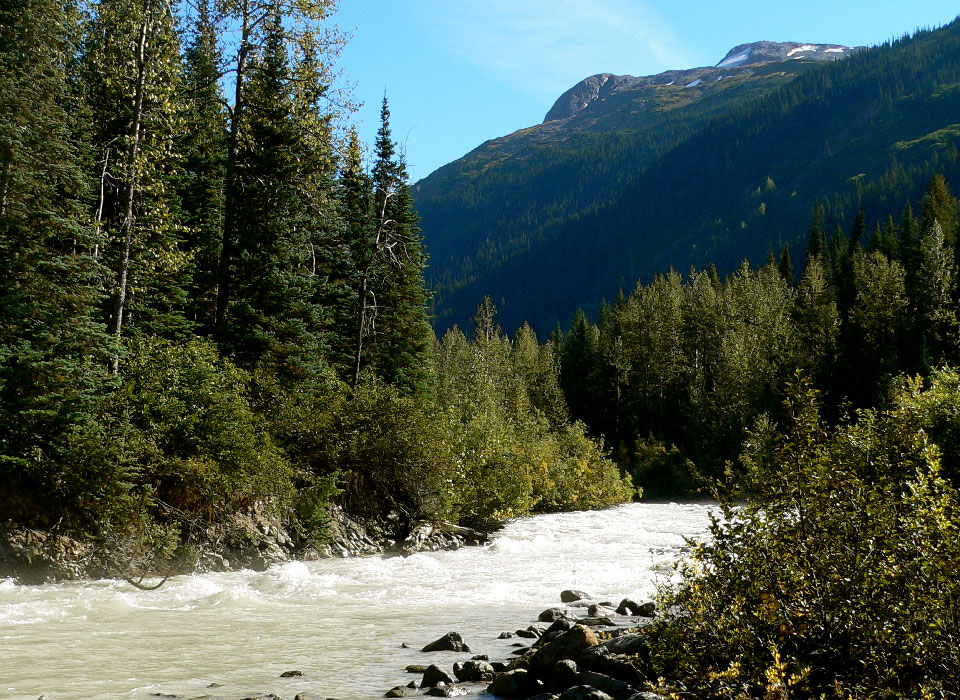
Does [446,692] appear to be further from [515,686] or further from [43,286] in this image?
[43,286]

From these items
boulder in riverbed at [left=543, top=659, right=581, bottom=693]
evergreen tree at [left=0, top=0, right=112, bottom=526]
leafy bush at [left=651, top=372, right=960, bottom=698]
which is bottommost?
boulder in riverbed at [left=543, top=659, right=581, bottom=693]

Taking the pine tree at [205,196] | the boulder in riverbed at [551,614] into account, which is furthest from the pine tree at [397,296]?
the boulder in riverbed at [551,614]

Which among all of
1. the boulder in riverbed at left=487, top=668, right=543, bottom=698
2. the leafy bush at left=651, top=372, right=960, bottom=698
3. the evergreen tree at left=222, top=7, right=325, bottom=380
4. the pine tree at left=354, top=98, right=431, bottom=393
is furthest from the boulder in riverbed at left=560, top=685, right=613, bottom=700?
the pine tree at left=354, top=98, right=431, bottom=393

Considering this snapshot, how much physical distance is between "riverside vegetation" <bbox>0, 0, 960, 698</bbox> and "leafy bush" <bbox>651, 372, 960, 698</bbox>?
1.0 inches

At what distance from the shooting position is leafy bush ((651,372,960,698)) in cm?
491

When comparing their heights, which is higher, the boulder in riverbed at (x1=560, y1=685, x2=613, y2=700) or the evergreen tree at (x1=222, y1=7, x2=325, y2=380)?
the evergreen tree at (x1=222, y1=7, x2=325, y2=380)

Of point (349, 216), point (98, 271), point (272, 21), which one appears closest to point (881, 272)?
point (349, 216)

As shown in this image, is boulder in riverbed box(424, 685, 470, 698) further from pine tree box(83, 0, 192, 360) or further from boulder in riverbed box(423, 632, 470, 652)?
pine tree box(83, 0, 192, 360)

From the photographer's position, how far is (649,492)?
59594 millimetres

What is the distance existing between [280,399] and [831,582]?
61.9 ft

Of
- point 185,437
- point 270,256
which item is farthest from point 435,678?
point 270,256

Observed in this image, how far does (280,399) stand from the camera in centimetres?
2197

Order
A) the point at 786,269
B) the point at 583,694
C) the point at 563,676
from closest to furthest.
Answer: the point at 583,694, the point at 563,676, the point at 786,269

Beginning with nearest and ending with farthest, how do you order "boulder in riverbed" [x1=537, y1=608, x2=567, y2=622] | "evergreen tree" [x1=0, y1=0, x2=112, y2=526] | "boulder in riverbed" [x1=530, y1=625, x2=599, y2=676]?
"boulder in riverbed" [x1=530, y1=625, x2=599, y2=676] → "boulder in riverbed" [x1=537, y1=608, x2=567, y2=622] → "evergreen tree" [x1=0, y1=0, x2=112, y2=526]
